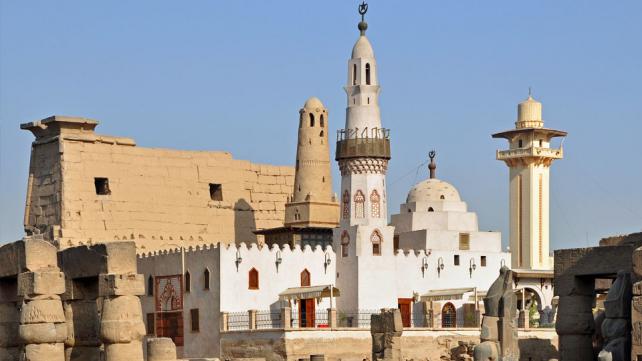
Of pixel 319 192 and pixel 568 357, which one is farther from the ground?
pixel 319 192

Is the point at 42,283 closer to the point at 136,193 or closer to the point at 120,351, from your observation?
the point at 120,351

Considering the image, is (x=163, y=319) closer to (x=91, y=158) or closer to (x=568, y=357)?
(x=91, y=158)

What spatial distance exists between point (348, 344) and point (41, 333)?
18319 millimetres

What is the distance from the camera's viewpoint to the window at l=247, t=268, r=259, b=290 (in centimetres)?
4291

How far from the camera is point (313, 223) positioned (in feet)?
160

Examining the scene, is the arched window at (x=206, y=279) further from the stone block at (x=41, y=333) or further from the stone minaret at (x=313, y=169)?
the stone block at (x=41, y=333)

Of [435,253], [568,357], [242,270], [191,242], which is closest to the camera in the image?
[568,357]

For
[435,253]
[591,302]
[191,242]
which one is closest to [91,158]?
[191,242]

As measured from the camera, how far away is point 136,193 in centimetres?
4934

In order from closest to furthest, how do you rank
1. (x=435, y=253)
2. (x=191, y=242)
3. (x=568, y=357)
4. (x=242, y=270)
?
1. (x=568, y=357)
2. (x=242, y=270)
3. (x=435, y=253)
4. (x=191, y=242)

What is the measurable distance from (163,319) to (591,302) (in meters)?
23.3

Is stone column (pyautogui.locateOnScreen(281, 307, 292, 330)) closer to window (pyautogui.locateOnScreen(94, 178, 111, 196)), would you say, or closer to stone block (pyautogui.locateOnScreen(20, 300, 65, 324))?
window (pyautogui.locateOnScreen(94, 178, 111, 196))

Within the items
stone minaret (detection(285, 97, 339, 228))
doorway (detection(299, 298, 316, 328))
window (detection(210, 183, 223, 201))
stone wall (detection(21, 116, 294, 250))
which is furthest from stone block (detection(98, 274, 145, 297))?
window (detection(210, 183, 223, 201))

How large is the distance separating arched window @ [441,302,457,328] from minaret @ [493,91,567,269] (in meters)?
10.7
